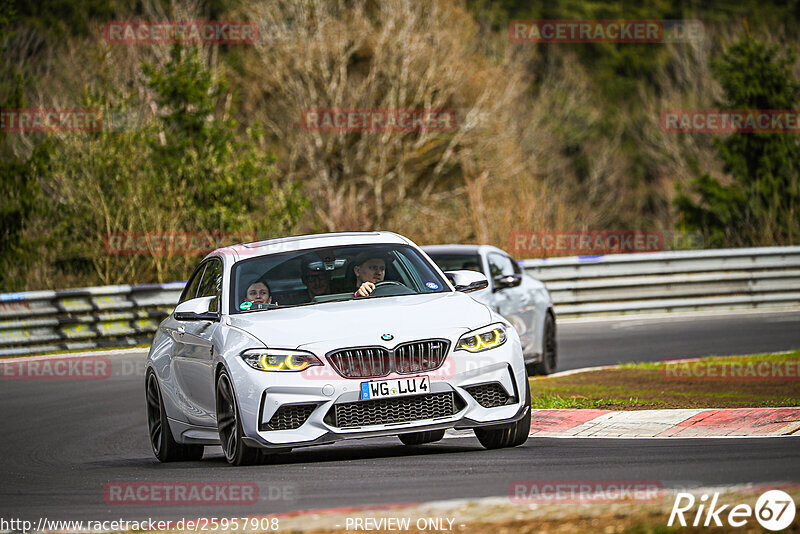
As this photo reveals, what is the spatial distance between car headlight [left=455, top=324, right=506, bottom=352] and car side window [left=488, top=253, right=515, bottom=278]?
7.10 metres

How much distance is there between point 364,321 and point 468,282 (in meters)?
1.43

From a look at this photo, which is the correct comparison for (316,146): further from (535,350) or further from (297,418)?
(297,418)

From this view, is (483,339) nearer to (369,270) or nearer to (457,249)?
(369,270)

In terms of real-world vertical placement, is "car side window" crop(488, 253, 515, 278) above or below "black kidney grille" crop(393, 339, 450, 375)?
below

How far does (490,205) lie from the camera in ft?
142

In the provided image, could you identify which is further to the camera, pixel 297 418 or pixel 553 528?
pixel 297 418

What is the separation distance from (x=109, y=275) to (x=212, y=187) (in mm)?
5466

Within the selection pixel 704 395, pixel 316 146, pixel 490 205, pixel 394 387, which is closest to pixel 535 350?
pixel 704 395

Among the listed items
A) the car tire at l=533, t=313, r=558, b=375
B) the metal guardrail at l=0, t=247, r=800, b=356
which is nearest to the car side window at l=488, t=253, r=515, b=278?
the car tire at l=533, t=313, r=558, b=375

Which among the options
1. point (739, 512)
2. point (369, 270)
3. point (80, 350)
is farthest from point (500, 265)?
point (739, 512)

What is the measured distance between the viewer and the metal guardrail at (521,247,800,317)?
2586cm

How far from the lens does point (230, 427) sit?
30.0ft

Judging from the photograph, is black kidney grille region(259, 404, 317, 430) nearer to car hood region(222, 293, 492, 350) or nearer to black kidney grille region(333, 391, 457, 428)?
black kidney grille region(333, 391, 457, 428)

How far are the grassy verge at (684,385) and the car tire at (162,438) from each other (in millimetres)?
3311
